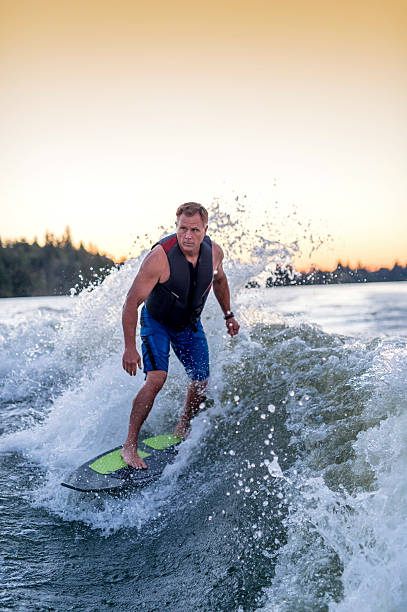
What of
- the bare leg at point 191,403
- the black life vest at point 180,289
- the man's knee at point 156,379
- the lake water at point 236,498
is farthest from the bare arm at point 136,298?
the lake water at point 236,498

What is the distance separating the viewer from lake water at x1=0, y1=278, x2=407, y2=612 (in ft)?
7.25

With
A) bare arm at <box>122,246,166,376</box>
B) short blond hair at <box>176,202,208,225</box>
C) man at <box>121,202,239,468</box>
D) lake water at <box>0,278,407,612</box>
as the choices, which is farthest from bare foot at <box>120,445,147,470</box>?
short blond hair at <box>176,202,208,225</box>

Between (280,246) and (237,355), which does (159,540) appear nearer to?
(237,355)

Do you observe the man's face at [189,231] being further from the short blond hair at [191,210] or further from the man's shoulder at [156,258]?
the man's shoulder at [156,258]

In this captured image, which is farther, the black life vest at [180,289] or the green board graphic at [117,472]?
the black life vest at [180,289]

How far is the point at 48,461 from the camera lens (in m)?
4.15

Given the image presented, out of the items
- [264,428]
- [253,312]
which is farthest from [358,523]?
[253,312]

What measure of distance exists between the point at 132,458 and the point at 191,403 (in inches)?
30.3

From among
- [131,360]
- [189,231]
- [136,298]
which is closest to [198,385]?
[131,360]

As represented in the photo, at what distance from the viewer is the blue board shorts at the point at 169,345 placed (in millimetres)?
3793

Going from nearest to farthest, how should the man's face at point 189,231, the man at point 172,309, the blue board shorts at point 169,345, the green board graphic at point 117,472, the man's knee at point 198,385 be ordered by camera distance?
the green board graphic at point 117,472, the man at point 172,309, the man's face at point 189,231, the blue board shorts at point 169,345, the man's knee at point 198,385

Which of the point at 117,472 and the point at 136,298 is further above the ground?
the point at 136,298

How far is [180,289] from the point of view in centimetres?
374

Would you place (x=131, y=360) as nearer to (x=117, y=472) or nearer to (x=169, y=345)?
(x=169, y=345)
